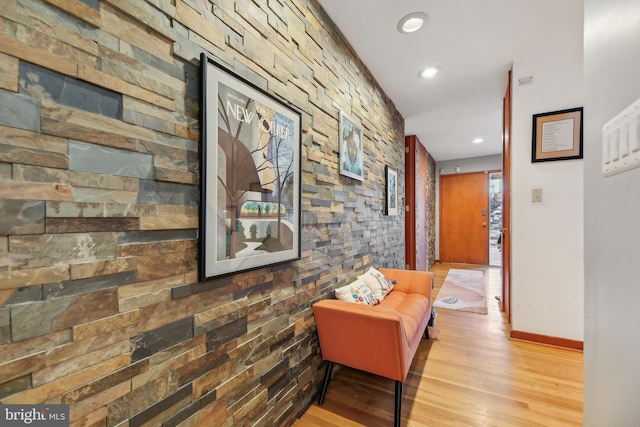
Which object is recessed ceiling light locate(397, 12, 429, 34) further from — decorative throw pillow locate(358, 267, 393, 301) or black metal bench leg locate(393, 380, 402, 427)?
black metal bench leg locate(393, 380, 402, 427)

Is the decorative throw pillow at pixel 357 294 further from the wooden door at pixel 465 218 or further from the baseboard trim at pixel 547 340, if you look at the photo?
the wooden door at pixel 465 218

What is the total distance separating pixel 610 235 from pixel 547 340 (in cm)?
232

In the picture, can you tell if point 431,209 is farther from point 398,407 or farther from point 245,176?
point 245,176

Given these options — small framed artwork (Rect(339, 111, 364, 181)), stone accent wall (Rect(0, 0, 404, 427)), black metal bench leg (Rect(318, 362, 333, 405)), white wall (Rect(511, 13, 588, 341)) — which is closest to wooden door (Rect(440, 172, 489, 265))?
white wall (Rect(511, 13, 588, 341))

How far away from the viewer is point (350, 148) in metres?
2.04

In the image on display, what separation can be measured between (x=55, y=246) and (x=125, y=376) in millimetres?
410

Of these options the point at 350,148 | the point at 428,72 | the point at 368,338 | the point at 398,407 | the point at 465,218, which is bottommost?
the point at 398,407

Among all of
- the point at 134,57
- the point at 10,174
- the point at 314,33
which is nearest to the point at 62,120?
A: the point at 10,174

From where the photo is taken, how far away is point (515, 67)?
2.34m

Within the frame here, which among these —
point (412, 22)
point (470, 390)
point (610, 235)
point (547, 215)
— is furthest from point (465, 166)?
point (610, 235)

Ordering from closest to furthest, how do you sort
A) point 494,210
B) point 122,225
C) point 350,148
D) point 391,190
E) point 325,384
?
point 122,225, point 325,384, point 350,148, point 391,190, point 494,210

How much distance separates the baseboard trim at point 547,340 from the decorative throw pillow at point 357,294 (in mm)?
1494

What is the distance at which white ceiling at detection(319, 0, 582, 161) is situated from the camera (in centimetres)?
173

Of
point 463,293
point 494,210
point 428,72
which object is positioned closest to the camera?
point 428,72
